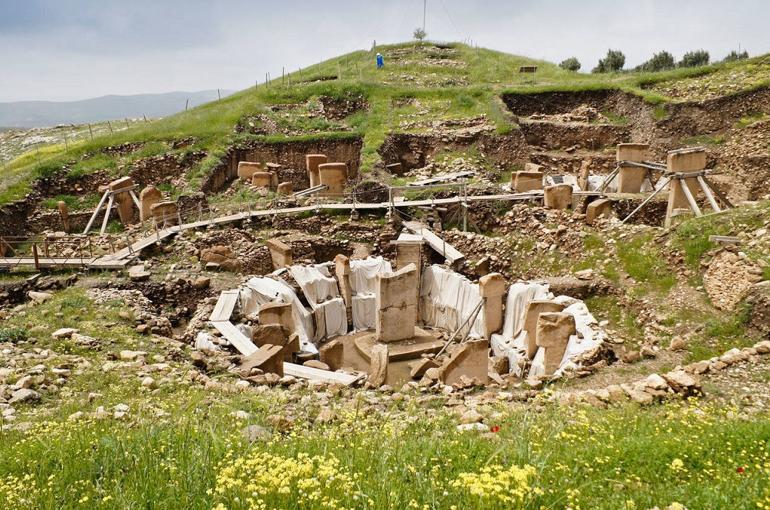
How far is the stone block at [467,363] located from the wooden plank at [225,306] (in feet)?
15.4

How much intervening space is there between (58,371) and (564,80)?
102 feet

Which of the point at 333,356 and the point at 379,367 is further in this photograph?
the point at 333,356

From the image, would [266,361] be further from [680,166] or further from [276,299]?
[680,166]

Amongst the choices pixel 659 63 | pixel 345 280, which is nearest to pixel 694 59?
pixel 659 63

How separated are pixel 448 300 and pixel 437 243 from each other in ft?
6.93

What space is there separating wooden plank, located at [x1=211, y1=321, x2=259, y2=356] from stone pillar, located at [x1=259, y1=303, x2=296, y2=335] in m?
0.72

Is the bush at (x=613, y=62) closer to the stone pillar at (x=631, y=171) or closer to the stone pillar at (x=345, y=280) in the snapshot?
the stone pillar at (x=631, y=171)

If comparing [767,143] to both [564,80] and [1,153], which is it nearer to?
[564,80]

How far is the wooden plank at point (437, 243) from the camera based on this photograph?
14586 mm

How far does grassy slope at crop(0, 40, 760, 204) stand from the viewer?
21.6 m

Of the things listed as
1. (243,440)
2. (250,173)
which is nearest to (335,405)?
(243,440)

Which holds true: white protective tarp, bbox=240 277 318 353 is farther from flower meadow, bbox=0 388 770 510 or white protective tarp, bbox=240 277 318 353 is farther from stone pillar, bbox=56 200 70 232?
stone pillar, bbox=56 200 70 232

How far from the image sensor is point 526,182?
718 inches

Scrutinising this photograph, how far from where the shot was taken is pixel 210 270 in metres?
13.6
